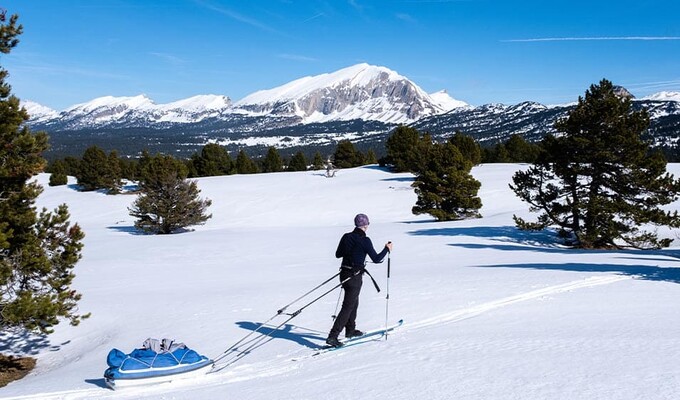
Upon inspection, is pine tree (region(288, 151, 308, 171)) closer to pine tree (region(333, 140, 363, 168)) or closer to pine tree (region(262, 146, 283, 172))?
pine tree (region(262, 146, 283, 172))

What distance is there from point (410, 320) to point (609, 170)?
14451 millimetres

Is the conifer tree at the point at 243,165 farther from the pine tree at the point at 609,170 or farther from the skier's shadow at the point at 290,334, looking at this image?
the skier's shadow at the point at 290,334

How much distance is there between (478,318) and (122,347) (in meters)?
7.22

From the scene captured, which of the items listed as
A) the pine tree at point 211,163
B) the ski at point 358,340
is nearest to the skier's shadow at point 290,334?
the ski at point 358,340

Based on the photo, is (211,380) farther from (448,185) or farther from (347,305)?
(448,185)

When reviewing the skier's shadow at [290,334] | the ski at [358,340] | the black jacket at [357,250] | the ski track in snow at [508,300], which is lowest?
the skier's shadow at [290,334]

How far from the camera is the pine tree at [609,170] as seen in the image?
64.8 feet

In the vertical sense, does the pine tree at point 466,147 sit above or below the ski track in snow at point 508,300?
above

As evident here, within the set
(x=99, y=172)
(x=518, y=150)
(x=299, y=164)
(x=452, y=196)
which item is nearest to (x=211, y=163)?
(x=299, y=164)

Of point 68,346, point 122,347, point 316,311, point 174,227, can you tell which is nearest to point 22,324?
point 122,347

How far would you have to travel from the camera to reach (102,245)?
29.1m

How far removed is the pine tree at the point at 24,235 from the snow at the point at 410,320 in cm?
124

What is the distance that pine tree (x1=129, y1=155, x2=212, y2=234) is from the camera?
34875mm

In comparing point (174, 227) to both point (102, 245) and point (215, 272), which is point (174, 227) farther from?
point (215, 272)
